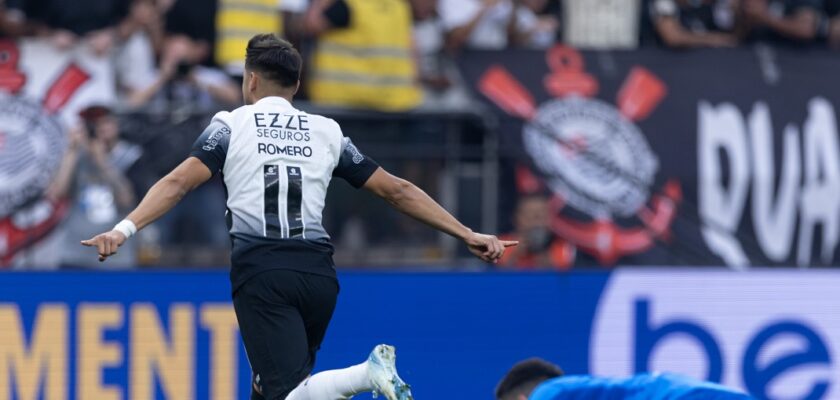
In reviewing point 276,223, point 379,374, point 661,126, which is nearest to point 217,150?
point 276,223

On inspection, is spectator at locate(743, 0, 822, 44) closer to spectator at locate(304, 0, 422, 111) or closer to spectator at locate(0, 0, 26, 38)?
spectator at locate(304, 0, 422, 111)

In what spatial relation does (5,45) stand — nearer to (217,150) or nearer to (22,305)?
(22,305)

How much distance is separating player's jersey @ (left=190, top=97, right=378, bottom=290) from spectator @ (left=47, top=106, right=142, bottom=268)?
413 cm

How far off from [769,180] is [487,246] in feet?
21.0

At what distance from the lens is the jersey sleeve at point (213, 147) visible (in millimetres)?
6758

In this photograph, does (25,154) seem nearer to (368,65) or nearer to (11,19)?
(11,19)

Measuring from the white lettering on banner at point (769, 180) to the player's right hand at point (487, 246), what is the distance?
230 inches

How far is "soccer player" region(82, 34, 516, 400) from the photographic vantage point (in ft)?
22.3

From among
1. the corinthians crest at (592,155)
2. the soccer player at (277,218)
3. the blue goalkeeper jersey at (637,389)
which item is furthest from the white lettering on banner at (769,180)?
the soccer player at (277,218)

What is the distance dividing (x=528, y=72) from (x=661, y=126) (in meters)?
1.15

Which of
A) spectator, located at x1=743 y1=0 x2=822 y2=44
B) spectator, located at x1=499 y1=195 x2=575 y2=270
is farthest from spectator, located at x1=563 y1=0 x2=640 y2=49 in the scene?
spectator, located at x1=499 y1=195 x2=575 y2=270

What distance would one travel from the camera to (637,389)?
287 inches

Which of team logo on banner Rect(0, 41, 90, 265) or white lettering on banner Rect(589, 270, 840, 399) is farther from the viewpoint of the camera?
team logo on banner Rect(0, 41, 90, 265)

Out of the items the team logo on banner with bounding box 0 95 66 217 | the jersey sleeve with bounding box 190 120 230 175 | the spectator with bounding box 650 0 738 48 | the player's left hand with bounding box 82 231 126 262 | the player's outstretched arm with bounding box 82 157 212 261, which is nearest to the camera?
the player's left hand with bounding box 82 231 126 262
